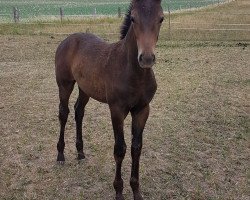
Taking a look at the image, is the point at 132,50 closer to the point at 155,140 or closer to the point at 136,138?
the point at 136,138

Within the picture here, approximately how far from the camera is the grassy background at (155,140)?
4707 millimetres

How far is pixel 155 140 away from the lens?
607 cm

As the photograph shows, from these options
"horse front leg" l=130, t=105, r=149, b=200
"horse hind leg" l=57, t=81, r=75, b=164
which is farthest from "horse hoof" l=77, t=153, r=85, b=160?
"horse front leg" l=130, t=105, r=149, b=200

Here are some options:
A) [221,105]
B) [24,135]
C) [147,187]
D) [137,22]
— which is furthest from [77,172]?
[221,105]

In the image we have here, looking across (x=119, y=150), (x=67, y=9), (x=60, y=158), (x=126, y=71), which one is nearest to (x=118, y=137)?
(x=119, y=150)

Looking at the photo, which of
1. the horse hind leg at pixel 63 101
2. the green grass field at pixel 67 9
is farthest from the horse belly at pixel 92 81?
the green grass field at pixel 67 9

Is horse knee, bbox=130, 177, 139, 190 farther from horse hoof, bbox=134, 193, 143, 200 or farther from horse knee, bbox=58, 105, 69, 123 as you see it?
horse knee, bbox=58, 105, 69, 123

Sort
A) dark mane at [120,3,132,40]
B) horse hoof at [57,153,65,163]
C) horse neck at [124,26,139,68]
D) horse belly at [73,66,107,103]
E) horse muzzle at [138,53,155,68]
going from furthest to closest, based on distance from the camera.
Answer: horse hoof at [57,153,65,163]
horse belly at [73,66,107,103]
dark mane at [120,3,132,40]
horse neck at [124,26,139,68]
horse muzzle at [138,53,155,68]

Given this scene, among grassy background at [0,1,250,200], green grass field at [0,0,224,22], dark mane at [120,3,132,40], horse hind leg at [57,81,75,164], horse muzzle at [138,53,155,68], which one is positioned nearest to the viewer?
horse muzzle at [138,53,155,68]

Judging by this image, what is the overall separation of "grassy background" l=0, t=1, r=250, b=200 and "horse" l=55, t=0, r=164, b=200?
0.76m

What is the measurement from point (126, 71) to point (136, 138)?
2.57 feet

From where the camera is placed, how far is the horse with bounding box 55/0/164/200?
3.31 meters

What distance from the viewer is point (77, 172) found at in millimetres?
5074

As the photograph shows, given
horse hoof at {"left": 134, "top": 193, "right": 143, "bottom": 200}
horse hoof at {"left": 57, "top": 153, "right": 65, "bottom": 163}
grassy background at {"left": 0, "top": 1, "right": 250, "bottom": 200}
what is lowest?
grassy background at {"left": 0, "top": 1, "right": 250, "bottom": 200}
